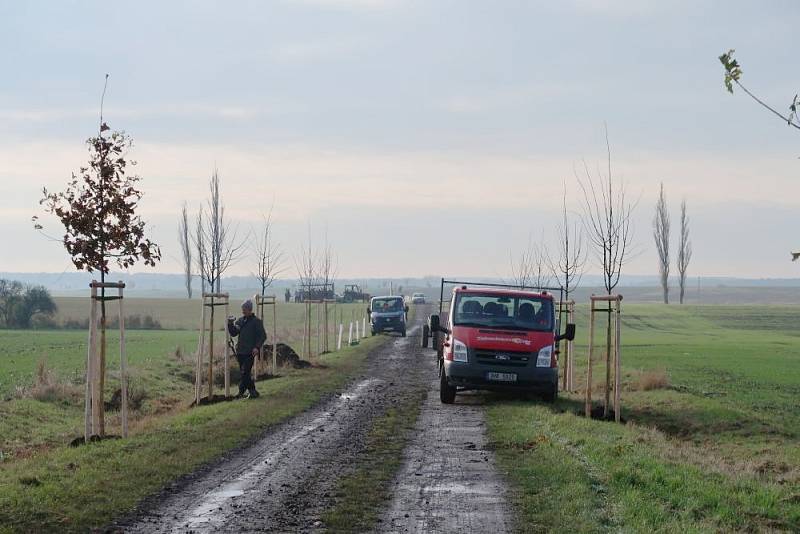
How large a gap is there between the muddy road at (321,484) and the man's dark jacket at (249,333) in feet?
12.3

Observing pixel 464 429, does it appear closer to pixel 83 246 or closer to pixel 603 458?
pixel 603 458

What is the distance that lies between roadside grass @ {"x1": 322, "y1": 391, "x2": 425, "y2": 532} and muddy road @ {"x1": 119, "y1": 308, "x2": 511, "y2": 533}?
0.12m

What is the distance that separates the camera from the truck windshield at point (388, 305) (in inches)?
2350

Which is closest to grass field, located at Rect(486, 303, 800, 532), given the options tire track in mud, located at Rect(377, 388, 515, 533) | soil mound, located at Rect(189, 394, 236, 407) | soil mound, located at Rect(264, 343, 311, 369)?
tire track in mud, located at Rect(377, 388, 515, 533)

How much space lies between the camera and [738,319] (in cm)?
10569

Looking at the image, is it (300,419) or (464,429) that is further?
(300,419)

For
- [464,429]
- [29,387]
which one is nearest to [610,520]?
[464,429]

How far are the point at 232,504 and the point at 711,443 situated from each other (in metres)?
11.1

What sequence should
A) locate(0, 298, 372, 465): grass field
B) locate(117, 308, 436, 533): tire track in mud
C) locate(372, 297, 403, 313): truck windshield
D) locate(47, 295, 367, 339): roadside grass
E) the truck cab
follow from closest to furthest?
locate(117, 308, 436, 533): tire track in mud < locate(0, 298, 372, 465): grass field < the truck cab < locate(372, 297, 403, 313): truck windshield < locate(47, 295, 367, 339): roadside grass

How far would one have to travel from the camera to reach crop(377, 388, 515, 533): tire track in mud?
30.0ft

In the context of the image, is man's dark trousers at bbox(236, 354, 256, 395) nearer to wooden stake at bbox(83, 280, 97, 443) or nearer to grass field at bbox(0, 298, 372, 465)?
grass field at bbox(0, 298, 372, 465)

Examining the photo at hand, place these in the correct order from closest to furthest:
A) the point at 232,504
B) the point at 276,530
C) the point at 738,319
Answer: the point at 276,530
the point at 232,504
the point at 738,319

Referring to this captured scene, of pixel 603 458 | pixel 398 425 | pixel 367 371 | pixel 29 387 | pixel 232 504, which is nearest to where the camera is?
pixel 232 504

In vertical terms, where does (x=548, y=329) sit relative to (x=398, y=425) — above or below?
above
